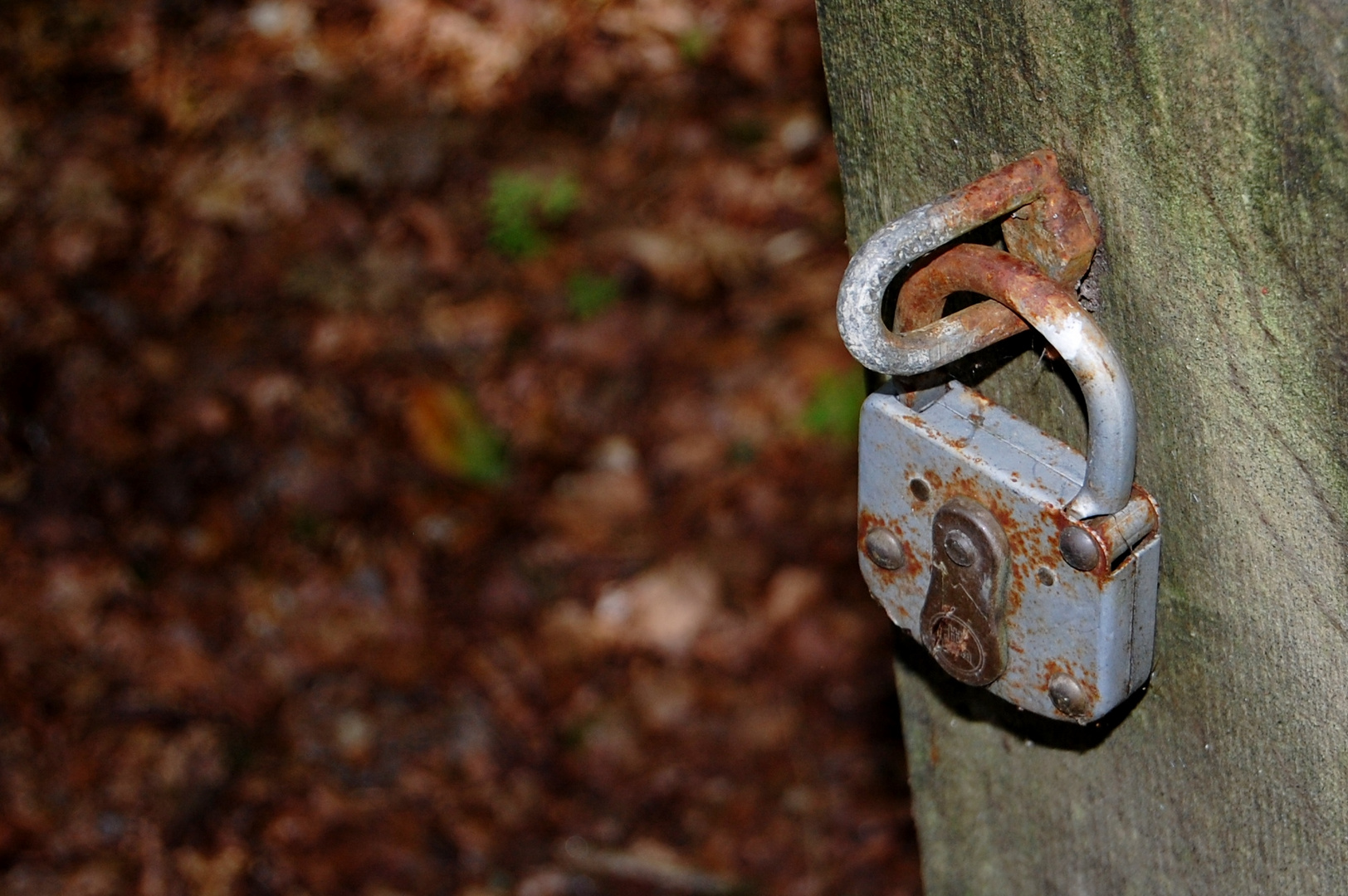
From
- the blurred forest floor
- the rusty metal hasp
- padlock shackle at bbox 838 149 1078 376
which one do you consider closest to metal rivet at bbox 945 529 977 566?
the rusty metal hasp

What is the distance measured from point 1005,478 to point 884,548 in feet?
0.42

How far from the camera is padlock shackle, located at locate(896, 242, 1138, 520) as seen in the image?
687 mm

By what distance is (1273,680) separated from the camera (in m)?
0.75

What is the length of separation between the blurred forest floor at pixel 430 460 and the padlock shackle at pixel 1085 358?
7.49ft

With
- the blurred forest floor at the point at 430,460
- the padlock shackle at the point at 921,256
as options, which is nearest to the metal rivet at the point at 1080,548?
the padlock shackle at the point at 921,256

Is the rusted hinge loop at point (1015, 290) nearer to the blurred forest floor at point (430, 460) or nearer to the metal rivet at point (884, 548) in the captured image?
the metal rivet at point (884, 548)

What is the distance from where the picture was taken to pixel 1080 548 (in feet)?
2.41

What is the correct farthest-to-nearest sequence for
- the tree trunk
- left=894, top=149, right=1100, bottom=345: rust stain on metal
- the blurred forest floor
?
the blurred forest floor, left=894, top=149, right=1100, bottom=345: rust stain on metal, the tree trunk

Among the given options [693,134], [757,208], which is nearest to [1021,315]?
[757,208]

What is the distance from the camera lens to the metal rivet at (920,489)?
82cm

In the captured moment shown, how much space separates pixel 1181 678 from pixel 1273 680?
7 centimetres

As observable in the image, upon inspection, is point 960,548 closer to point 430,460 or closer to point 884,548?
point 884,548

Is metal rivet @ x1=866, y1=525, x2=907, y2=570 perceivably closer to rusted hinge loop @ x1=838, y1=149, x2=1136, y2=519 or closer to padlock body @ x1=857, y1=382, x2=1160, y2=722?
padlock body @ x1=857, y1=382, x2=1160, y2=722

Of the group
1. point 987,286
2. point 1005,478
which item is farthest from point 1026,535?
point 987,286
